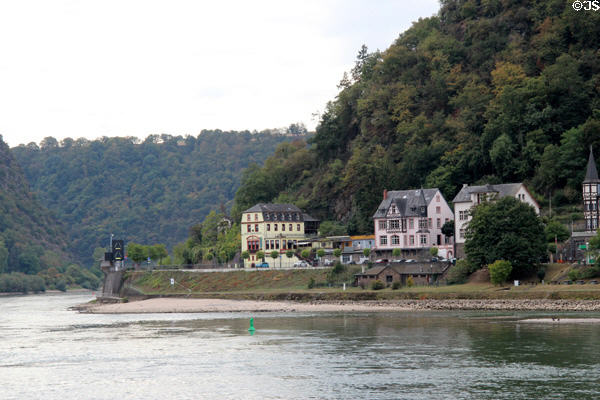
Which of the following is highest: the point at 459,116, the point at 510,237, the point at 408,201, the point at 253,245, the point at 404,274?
the point at 459,116

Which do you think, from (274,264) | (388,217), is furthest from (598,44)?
(274,264)

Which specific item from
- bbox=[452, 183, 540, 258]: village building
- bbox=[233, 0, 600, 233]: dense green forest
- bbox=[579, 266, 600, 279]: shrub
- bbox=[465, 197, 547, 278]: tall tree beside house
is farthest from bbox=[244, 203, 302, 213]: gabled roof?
bbox=[579, 266, 600, 279]: shrub

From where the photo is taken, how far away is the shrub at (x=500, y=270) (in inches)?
3558

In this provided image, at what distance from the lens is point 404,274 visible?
4072 inches

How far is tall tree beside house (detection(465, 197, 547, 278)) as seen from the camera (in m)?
91.6

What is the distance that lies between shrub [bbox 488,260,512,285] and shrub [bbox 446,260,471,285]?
6.69 m

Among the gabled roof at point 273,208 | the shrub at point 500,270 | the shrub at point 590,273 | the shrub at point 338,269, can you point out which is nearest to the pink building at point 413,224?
the shrub at point 338,269

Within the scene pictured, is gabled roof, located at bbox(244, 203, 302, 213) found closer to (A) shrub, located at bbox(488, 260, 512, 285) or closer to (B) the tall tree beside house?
(B) the tall tree beside house

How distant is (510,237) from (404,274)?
16.3 m

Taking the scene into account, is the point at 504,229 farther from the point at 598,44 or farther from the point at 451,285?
the point at 598,44

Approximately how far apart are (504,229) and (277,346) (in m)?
40.1

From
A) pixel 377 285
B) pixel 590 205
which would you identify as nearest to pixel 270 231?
pixel 377 285

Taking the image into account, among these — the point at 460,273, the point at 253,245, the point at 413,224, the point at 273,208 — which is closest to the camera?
the point at 460,273

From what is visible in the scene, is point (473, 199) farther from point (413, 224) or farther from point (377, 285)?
point (377, 285)
